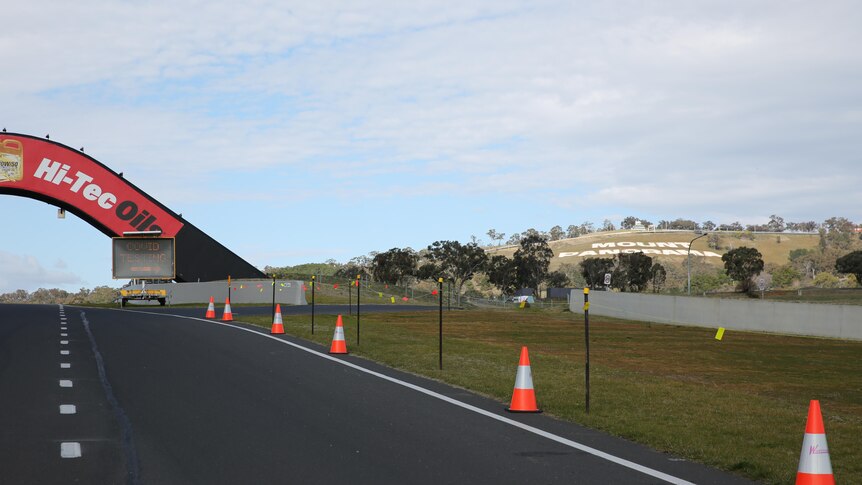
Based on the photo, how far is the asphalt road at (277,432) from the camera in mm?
8953

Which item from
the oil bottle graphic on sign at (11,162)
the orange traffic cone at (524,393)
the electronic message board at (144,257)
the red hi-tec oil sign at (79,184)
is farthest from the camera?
the red hi-tec oil sign at (79,184)

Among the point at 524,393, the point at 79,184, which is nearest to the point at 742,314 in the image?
the point at 524,393

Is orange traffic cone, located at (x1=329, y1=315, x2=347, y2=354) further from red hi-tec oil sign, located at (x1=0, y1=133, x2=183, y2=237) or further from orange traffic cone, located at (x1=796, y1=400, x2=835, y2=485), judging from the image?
red hi-tec oil sign, located at (x1=0, y1=133, x2=183, y2=237)

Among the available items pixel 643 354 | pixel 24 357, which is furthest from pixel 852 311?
pixel 24 357

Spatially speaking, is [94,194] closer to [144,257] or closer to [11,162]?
[11,162]

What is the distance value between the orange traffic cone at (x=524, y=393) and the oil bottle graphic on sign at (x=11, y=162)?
223 feet

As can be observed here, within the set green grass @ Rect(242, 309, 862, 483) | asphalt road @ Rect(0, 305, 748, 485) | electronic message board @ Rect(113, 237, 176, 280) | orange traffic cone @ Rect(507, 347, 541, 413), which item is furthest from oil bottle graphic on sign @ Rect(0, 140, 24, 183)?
orange traffic cone @ Rect(507, 347, 541, 413)

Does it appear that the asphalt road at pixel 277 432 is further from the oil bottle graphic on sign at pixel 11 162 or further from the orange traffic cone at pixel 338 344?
the oil bottle graphic on sign at pixel 11 162

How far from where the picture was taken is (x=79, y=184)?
7606 cm

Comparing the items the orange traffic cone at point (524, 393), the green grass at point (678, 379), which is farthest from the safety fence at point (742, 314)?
the orange traffic cone at point (524, 393)

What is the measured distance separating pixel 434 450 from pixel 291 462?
4.94 feet

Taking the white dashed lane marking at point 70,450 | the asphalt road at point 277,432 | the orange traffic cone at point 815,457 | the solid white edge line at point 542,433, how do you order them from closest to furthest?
the orange traffic cone at point 815,457 → the asphalt road at point 277,432 → the solid white edge line at point 542,433 → the white dashed lane marking at point 70,450

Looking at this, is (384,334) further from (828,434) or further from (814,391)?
(828,434)

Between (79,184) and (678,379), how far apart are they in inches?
2509
